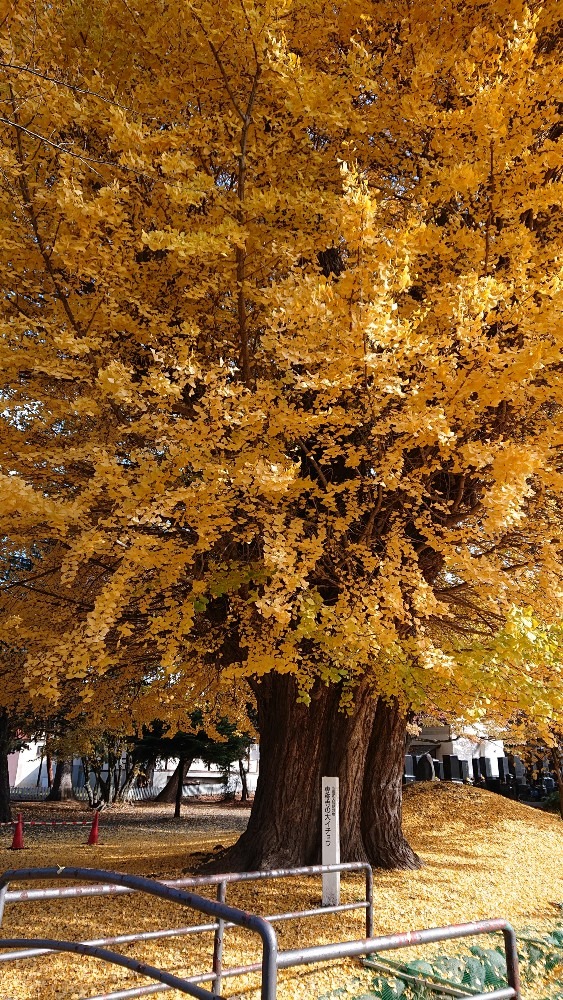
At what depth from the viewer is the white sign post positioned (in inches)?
248

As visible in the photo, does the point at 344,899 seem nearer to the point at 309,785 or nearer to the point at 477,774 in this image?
the point at 309,785

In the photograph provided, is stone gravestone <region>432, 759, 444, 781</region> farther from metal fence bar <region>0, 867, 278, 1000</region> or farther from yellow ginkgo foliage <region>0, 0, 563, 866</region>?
metal fence bar <region>0, 867, 278, 1000</region>

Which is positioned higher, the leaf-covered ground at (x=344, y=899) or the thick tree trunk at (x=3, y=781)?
the thick tree trunk at (x=3, y=781)

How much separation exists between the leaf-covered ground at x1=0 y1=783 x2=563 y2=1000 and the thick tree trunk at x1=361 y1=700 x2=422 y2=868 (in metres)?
0.31

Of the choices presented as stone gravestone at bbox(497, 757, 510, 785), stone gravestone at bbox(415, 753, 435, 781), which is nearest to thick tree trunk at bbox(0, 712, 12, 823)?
stone gravestone at bbox(415, 753, 435, 781)

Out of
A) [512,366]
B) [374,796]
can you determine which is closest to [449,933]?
[512,366]

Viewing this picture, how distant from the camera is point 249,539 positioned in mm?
6000

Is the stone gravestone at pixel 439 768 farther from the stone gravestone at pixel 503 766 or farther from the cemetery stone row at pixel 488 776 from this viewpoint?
the stone gravestone at pixel 503 766

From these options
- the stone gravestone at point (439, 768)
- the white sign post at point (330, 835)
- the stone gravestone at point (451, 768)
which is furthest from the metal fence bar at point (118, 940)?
the stone gravestone at point (439, 768)

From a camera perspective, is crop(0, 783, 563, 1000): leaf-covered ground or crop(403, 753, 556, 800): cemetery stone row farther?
crop(403, 753, 556, 800): cemetery stone row

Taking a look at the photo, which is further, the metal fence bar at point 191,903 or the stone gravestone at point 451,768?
the stone gravestone at point 451,768

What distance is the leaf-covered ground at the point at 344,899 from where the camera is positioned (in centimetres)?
478

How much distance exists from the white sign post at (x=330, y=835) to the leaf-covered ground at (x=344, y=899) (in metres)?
0.25

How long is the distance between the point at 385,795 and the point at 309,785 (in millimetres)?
1232
